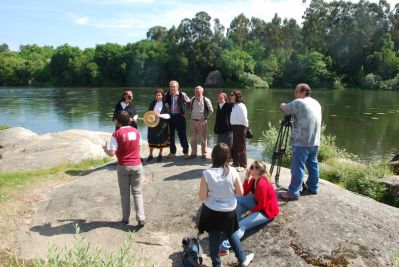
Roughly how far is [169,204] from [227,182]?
9.72ft

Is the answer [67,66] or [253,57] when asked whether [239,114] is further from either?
[67,66]

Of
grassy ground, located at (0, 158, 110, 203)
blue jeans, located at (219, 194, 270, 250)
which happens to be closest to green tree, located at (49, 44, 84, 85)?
grassy ground, located at (0, 158, 110, 203)

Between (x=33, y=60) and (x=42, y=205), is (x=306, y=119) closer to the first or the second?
(x=42, y=205)

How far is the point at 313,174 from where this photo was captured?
7.31m

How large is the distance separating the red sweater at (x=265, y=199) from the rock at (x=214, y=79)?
7553 cm

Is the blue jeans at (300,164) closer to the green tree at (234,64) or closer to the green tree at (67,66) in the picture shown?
the green tree at (234,64)

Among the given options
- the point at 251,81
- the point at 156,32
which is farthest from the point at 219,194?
the point at 156,32

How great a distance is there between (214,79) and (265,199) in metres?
76.8

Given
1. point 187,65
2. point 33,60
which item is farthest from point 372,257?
point 33,60

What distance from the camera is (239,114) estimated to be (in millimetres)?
8961

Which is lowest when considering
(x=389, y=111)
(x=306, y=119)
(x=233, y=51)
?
(x=389, y=111)

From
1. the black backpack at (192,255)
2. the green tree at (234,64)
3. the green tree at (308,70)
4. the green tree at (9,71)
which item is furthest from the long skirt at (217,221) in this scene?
the green tree at (9,71)

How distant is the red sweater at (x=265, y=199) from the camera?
628cm

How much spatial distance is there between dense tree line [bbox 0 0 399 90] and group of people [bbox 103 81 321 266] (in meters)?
69.7
